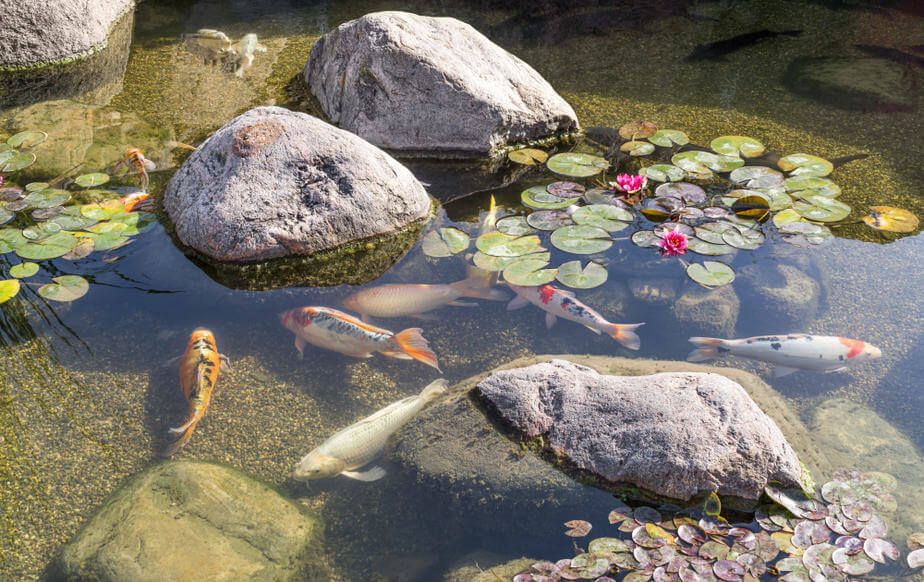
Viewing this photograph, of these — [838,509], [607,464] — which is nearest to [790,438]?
[838,509]

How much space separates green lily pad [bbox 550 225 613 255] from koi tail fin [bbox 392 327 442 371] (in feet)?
3.15

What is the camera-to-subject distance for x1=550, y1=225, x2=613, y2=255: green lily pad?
3465mm

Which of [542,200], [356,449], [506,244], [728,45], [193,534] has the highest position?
[728,45]

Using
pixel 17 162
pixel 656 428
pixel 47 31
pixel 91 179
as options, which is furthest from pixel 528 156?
pixel 47 31

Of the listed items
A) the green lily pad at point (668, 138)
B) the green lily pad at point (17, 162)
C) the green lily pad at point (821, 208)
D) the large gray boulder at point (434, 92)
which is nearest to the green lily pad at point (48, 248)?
the green lily pad at point (17, 162)

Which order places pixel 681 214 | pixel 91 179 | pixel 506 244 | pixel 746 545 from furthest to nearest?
pixel 91 179 < pixel 681 214 < pixel 506 244 < pixel 746 545

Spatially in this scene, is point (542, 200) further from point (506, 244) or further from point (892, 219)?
point (892, 219)

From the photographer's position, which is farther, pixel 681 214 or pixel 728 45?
pixel 728 45

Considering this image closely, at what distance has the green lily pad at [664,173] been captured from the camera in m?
3.96

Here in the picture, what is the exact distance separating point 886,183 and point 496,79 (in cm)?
252

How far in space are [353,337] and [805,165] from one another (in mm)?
2979

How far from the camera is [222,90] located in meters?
5.13

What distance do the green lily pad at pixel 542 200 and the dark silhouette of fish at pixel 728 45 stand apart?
272 centimetres

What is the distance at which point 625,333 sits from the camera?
3039mm
